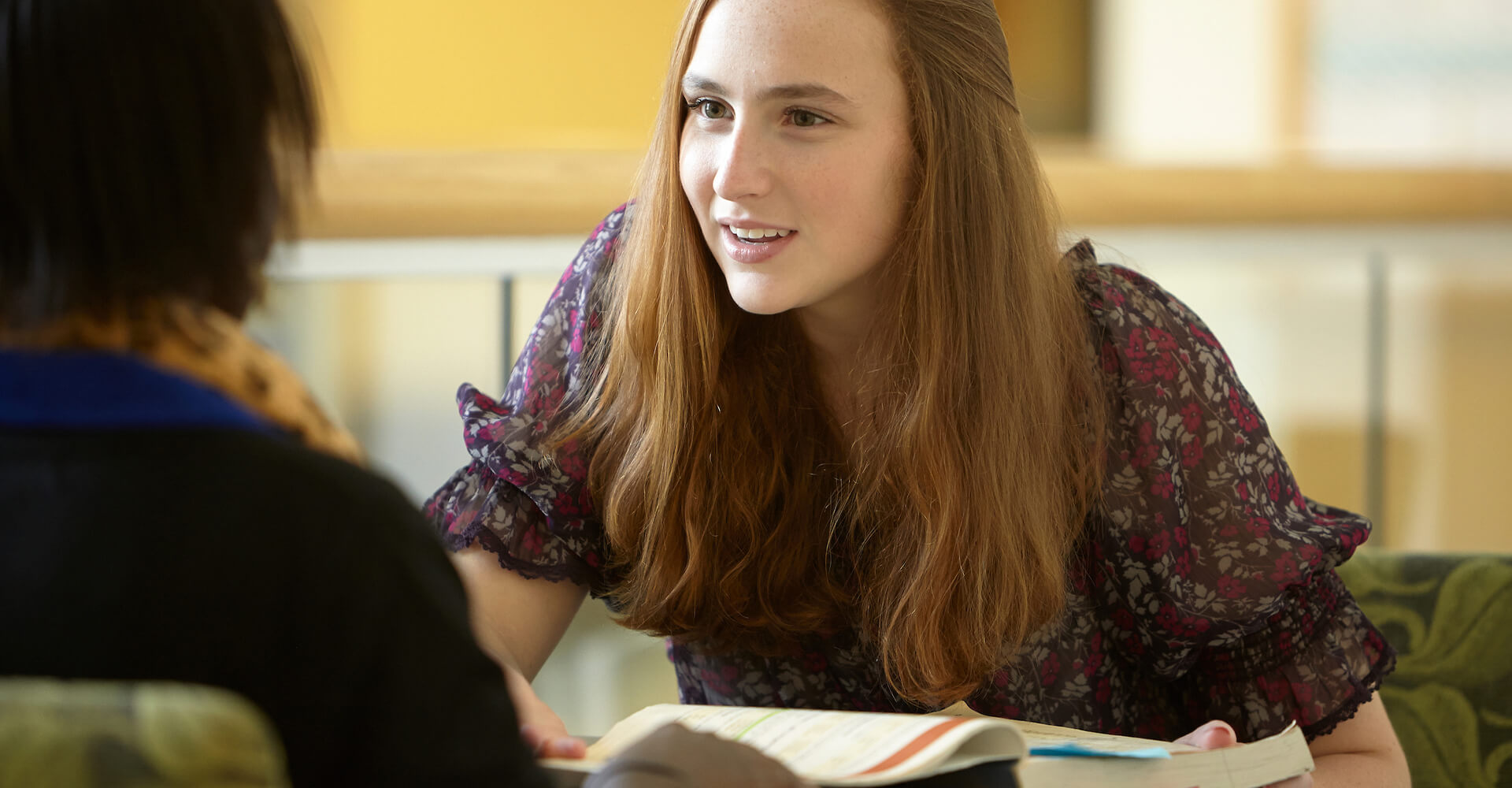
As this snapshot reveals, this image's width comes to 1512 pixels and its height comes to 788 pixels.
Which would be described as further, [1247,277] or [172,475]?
[1247,277]

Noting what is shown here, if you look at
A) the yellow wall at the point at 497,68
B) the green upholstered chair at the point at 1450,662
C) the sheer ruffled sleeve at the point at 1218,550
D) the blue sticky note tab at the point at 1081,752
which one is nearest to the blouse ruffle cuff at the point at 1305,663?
the sheer ruffled sleeve at the point at 1218,550

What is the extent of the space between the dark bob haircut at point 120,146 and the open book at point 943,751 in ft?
1.10

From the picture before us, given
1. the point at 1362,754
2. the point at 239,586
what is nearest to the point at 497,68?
the point at 1362,754

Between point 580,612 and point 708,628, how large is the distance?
2.11 feet

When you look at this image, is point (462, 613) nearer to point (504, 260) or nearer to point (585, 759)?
point (585, 759)

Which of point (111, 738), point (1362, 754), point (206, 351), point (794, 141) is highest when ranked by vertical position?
point (794, 141)

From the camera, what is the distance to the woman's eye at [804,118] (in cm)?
121

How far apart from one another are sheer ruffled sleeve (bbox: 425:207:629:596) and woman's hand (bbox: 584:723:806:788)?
556 mm

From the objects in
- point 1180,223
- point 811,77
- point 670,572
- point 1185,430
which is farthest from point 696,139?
point 1180,223

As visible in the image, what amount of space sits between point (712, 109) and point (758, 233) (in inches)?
4.8

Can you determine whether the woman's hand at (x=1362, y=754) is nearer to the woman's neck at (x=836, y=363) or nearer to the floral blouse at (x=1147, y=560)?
the floral blouse at (x=1147, y=560)

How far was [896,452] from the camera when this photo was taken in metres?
1.26

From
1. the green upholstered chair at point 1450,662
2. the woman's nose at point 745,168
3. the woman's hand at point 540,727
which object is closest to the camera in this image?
the woman's hand at point 540,727

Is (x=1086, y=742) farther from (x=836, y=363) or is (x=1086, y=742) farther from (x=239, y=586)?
(x=239, y=586)
